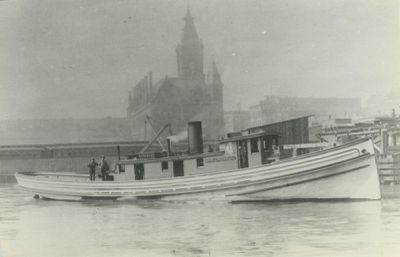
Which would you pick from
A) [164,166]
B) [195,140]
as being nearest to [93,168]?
[164,166]

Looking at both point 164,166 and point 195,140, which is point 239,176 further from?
point 164,166

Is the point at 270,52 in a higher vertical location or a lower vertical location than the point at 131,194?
higher

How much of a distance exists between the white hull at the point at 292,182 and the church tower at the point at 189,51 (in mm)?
3251

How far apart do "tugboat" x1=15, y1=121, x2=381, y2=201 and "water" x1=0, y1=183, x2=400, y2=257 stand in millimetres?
346

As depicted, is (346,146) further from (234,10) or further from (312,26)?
(234,10)

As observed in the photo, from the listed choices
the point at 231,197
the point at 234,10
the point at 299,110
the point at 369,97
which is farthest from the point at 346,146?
the point at 299,110

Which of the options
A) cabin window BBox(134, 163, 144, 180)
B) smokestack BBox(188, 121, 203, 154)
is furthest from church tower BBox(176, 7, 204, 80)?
cabin window BBox(134, 163, 144, 180)

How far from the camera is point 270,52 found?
1023 cm

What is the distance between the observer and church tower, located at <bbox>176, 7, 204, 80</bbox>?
993 centimetres

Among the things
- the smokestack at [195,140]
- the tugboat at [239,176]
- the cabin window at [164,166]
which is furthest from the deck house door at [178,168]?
the smokestack at [195,140]

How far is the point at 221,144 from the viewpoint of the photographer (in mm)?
11039

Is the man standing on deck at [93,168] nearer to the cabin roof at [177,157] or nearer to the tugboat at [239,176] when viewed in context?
the tugboat at [239,176]

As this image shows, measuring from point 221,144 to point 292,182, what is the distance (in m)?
2.08

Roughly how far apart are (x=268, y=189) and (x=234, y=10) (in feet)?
12.8
